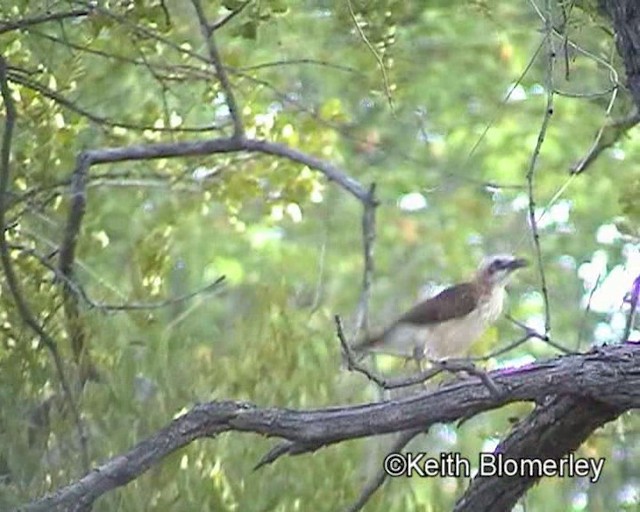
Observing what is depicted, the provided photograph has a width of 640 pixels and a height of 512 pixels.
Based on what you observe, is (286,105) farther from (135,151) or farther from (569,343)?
(569,343)

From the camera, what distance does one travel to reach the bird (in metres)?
3.62

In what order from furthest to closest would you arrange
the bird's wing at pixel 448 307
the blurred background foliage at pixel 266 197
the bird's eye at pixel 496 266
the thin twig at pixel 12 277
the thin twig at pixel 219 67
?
the bird's eye at pixel 496 266
the bird's wing at pixel 448 307
the blurred background foliage at pixel 266 197
the thin twig at pixel 219 67
the thin twig at pixel 12 277

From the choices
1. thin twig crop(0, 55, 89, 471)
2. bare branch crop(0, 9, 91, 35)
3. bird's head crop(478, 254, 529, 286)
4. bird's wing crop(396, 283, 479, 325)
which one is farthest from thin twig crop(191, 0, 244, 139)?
bird's head crop(478, 254, 529, 286)

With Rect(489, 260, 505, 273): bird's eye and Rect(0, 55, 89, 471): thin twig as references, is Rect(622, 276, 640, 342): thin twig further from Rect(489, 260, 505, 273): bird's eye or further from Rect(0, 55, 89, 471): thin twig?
Rect(489, 260, 505, 273): bird's eye

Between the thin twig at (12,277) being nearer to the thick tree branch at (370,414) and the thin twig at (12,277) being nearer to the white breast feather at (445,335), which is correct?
the thick tree branch at (370,414)

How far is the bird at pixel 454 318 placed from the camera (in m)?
3.62

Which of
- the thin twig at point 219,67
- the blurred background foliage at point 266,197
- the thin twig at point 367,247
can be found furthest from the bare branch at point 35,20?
the thin twig at point 367,247

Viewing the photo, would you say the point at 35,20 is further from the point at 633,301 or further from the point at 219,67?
the point at 633,301

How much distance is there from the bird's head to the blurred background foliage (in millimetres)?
145

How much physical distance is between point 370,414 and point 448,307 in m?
1.90

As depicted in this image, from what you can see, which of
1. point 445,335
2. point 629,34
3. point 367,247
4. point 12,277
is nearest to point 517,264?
point 445,335

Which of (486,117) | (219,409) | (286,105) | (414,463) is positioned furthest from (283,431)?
(486,117)

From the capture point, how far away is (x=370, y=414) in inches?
72.3

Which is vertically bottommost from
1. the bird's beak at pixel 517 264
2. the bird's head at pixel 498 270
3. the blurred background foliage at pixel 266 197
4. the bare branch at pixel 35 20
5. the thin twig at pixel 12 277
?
the bird's head at pixel 498 270
